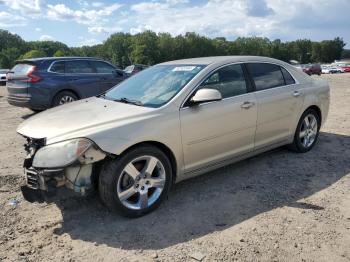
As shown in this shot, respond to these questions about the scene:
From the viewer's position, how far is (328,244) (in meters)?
3.40

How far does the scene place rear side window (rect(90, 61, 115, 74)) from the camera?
1116 cm

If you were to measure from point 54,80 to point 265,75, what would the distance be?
655 centimetres

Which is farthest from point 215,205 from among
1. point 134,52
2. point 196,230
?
point 134,52

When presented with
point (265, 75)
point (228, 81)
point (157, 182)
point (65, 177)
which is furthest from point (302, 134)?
point (65, 177)

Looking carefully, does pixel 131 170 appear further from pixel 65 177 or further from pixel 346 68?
pixel 346 68

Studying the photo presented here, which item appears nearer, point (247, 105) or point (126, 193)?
point (126, 193)

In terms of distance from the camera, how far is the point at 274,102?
17.2 ft

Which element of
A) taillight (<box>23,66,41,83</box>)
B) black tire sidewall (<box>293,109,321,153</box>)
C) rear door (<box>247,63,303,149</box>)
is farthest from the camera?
taillight (<box>23,66,41,83</box>)

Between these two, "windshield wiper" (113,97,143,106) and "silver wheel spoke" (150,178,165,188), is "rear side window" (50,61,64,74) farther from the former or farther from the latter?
"silver wheel spoke" (150,178,165,188)

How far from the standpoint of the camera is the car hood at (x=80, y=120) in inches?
146

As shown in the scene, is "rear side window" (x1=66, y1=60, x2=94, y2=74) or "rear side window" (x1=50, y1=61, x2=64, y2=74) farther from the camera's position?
"rear side window" (x1=66, y1=60, x2=94, y2=74)

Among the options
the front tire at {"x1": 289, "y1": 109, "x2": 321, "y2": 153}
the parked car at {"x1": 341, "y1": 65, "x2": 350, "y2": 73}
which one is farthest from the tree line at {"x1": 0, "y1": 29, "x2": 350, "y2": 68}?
the front tire at {"x1": 289, "y1": 109, "x2": 321, "y2": 153}

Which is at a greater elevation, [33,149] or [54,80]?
[54,80]

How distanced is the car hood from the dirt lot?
947mm
